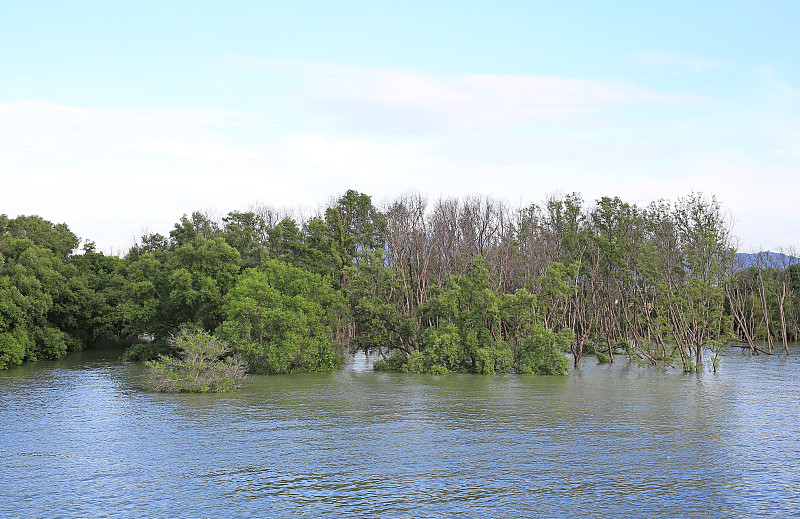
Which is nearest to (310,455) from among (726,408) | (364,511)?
(364,511)

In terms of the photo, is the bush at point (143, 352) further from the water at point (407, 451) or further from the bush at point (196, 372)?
the bush at point (196, 372)

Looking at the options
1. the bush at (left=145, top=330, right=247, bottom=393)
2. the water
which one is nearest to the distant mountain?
the water

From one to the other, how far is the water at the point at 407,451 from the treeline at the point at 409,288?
28.9ft

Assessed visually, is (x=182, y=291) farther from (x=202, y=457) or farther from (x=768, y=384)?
(x=768, y=384)

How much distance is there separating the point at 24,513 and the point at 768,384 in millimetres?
42382

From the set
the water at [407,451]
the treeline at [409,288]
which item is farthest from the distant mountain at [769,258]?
the water at [407,451]

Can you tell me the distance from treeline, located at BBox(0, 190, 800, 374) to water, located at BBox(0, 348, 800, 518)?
8799mm

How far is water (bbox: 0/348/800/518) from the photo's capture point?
19.5 metres

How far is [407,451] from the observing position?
25.8 metres

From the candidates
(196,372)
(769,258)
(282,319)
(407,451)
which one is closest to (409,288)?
(282,319)

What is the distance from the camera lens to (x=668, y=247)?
6072 centimetres

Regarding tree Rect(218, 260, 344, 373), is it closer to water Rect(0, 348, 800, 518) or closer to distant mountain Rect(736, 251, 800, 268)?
water Rect(0, 348, 800, 518)

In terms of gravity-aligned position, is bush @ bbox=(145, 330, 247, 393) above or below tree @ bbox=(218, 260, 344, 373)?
below

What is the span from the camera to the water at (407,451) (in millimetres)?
19453
